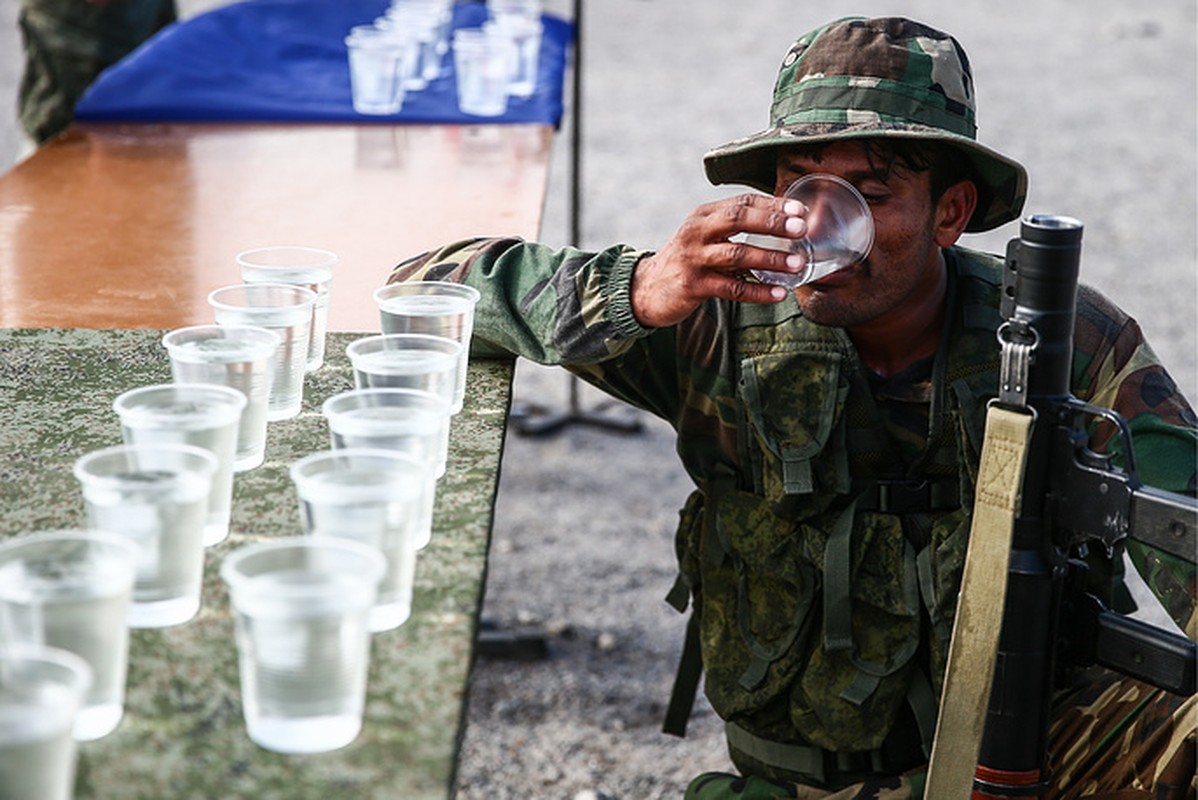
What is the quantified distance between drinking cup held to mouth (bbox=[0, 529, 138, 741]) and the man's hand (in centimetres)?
98

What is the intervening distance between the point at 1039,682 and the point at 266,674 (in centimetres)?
98

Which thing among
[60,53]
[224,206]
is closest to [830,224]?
[224,206]

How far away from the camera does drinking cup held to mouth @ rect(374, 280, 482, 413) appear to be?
2188 millimetres

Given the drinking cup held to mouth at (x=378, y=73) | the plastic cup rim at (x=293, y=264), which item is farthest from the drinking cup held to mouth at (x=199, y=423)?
the drinking cup held to mouth at (x=378, y=73)

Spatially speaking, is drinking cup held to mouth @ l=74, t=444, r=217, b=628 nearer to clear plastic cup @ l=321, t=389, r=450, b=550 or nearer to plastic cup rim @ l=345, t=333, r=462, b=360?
clear plastic cup @ l=321, t=389, r=450, b=550

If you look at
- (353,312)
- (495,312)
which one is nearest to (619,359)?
(495,312)

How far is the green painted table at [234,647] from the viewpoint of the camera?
1.32m

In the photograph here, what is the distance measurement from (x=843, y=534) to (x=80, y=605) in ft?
4.60

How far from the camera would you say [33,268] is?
9.61 ft

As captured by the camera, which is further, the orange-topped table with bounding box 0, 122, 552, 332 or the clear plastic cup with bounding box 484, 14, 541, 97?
the clear plastic cup with bounding box 484, 14, 541, 97

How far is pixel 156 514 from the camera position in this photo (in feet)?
4.92

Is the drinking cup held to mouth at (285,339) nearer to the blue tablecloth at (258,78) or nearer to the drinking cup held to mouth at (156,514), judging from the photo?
the drinking cup held to mouth at (156,514)

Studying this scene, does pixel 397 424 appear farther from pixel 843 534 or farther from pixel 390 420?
pixel 843 534

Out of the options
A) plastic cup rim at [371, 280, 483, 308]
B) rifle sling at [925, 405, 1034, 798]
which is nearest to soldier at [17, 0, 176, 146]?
plastic cup rim at [371, 280, 483, 308]
